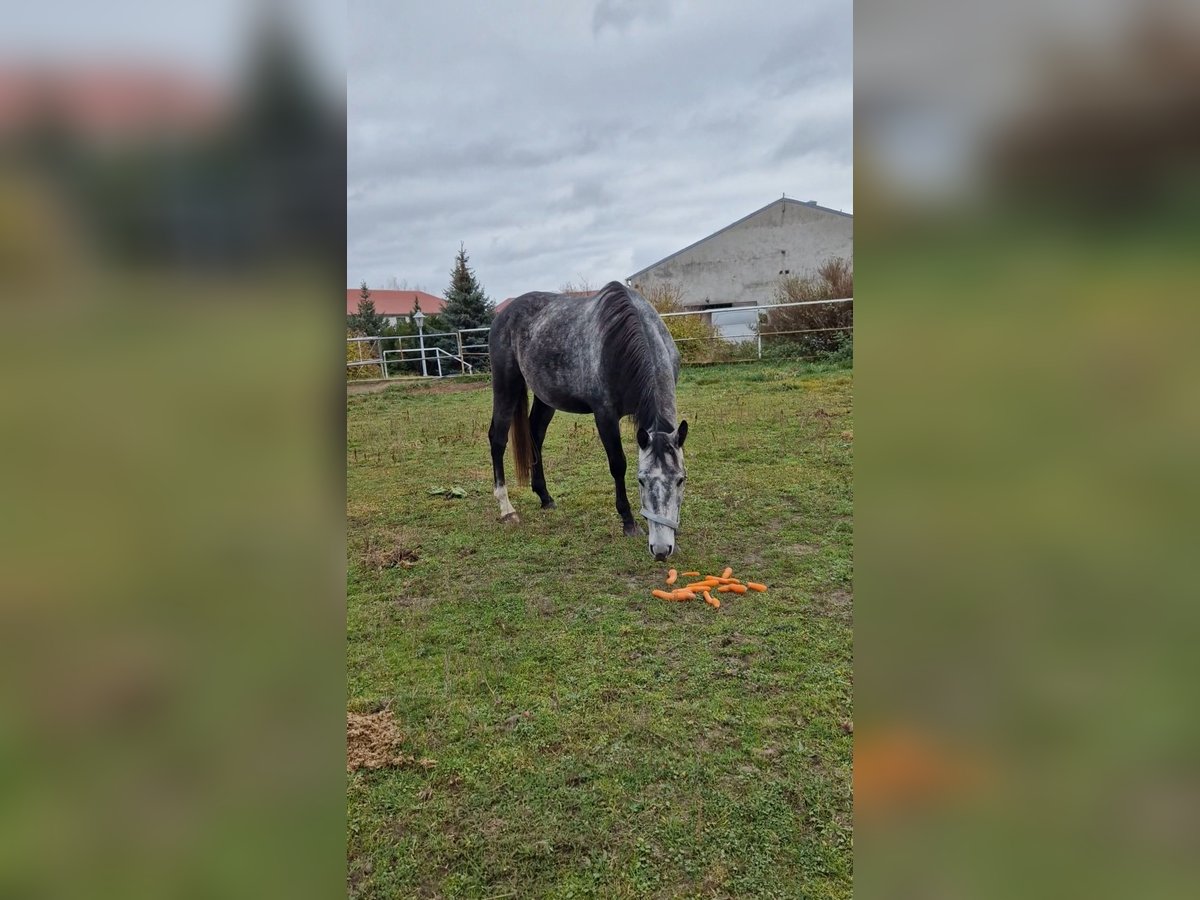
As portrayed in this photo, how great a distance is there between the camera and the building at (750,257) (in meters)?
24.1

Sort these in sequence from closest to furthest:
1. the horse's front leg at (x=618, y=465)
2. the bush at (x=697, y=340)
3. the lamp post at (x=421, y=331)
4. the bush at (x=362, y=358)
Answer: the horse's front leg at (x=618, y=465)
the bush at (x=697, y=340)
the bush at (x=362, y=358)
the lamp post at (x=421, y=331)

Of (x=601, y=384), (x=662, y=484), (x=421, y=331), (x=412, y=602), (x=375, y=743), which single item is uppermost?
(x=421, y=331)

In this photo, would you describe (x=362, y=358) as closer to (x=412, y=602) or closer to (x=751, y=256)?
(x=412, y=602)

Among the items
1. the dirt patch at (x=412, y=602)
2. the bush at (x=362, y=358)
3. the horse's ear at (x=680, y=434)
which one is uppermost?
the bush at (x=362, y=358)

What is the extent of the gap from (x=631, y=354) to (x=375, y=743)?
3.15 m

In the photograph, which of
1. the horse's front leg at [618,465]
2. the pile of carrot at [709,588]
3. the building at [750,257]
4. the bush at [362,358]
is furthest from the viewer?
the building at [750,257]

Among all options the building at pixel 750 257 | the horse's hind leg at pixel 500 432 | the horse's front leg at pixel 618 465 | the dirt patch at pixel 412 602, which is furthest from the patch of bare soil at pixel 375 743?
the building at pixel 750 257

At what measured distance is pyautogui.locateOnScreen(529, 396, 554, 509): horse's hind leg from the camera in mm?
6020

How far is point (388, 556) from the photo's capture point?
473 cm

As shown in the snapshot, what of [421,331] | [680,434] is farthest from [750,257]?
[680,434]
